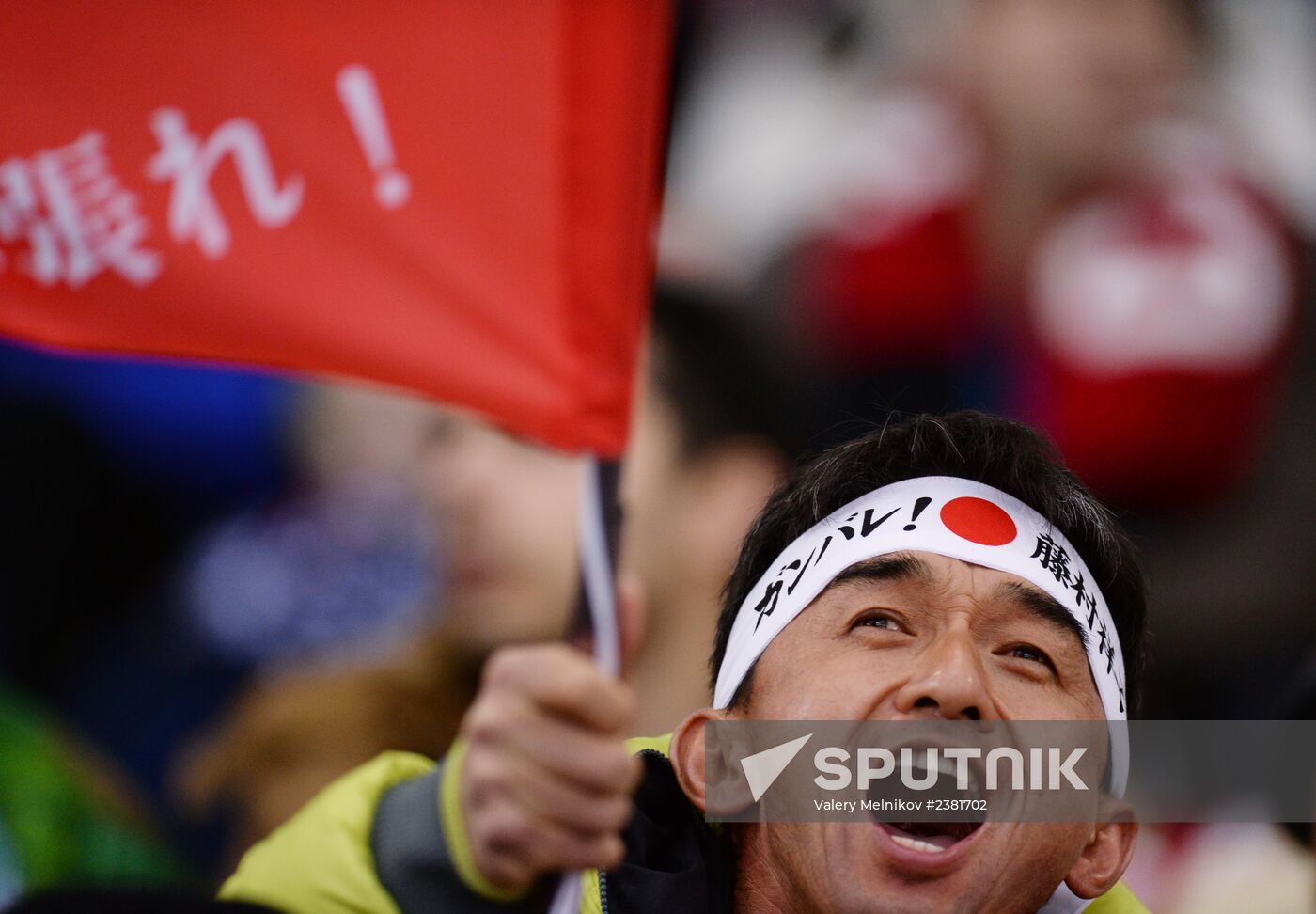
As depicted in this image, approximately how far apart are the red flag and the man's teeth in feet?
2.00

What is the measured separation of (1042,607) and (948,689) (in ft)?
0.80

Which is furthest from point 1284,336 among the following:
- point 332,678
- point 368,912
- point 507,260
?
point 368,912

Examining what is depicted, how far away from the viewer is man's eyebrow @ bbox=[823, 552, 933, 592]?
2178 mm

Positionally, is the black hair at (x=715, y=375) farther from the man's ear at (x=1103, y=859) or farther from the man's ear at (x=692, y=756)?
the man's ear at (x=1103, y=859)

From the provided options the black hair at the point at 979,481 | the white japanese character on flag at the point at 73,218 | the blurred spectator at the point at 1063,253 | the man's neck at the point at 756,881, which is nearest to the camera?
the white japanese character on flag at the point at 73,218

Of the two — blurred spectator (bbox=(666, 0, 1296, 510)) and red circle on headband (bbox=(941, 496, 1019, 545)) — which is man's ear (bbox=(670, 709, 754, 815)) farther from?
blurred spectator (bbox=(666, 0, 1296, 510))

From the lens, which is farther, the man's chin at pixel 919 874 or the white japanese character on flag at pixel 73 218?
the white japanese character on flag at pixel 73 218

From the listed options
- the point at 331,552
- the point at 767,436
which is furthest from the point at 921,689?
the point at 767,436

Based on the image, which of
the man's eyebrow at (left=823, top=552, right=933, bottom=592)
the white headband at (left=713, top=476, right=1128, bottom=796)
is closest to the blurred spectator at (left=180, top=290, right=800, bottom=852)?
the white headband at (left=713, top=476, right=1128, bottom=796)

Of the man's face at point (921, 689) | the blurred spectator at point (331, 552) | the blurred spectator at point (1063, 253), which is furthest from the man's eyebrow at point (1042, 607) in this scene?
the blurred spectator at point (1063, 253)

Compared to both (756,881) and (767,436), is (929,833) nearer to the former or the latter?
(756,881)

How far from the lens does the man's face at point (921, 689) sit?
2.00 metres

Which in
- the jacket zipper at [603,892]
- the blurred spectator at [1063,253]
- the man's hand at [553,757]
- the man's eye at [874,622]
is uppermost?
the blurred spectator at [1063,253]

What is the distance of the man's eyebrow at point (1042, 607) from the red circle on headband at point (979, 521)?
70mm
